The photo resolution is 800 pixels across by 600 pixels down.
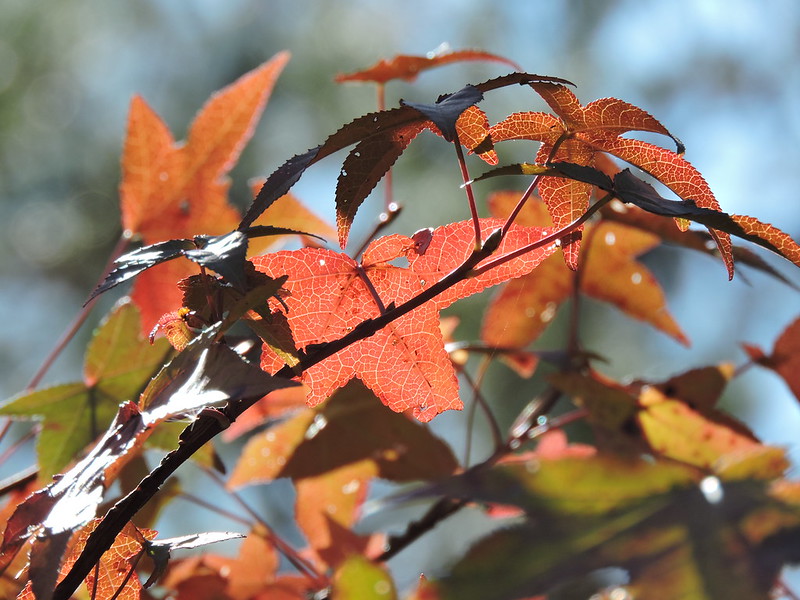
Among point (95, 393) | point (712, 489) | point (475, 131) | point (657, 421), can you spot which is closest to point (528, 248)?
point (475, 131)

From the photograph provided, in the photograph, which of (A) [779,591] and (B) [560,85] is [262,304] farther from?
(A) [779,591]

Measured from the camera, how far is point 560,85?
348 millimetres

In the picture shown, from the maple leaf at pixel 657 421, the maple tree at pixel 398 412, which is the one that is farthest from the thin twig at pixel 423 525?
the maple leaf at pixel 657 421

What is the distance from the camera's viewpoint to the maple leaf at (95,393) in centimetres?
54

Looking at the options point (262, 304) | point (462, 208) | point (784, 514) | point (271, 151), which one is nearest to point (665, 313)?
point (784, 514)

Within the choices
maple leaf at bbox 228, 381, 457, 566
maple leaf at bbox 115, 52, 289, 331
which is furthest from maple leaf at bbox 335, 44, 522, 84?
maple leaf at bbox 228, 381, 457, 566

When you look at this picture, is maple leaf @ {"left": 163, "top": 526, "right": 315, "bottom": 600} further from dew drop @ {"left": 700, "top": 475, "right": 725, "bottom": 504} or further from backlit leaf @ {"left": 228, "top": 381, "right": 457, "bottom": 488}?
dew drop @ {"left": 700, "top": 475, "right": 725, "bottom": 504}

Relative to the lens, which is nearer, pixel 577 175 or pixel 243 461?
pixel 577 175

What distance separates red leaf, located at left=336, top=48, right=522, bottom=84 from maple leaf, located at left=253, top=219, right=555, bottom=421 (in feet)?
0.91

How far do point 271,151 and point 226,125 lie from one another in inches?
127

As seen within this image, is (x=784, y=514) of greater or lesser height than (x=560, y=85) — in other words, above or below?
below

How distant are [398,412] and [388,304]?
3.4 inches

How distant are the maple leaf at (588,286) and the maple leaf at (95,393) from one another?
0.31 metres

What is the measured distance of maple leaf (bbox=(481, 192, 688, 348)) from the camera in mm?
743
